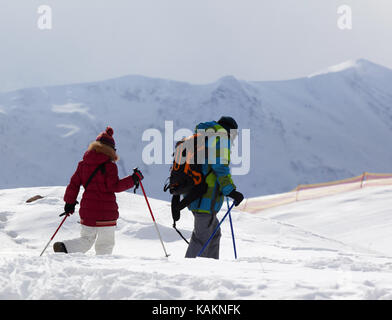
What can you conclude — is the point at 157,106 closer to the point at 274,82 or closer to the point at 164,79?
the point at 164,79

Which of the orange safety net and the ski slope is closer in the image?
the ski slope

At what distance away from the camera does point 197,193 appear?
14.4 feet

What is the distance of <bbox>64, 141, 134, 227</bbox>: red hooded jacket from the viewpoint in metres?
4.62

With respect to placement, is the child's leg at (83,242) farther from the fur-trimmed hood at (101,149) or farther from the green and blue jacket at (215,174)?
the green and blue jacket at (215,174)

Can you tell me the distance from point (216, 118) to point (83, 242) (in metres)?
92.0

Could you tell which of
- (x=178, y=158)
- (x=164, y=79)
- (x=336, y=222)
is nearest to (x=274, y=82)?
(x=164, y=79)

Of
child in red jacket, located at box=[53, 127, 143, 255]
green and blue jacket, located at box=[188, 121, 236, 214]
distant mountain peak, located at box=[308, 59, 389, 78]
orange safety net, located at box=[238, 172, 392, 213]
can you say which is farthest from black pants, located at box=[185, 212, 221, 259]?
distant mountain peak, located at box=[308, 59, 389, 78]

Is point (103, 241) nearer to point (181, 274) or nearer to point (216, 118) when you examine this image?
point (181, 274)

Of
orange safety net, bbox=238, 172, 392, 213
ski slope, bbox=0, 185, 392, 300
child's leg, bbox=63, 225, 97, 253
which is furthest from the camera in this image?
orange safety net, bbox=238, 172, 392, 213

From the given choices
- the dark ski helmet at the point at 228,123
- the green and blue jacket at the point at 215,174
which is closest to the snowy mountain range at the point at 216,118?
the dark ski helmet at the point at 228,123

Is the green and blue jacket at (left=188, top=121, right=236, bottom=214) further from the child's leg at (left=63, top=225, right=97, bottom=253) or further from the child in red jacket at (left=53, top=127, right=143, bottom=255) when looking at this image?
the child's leg at (left=63, top=225, right=97, bottom=253)

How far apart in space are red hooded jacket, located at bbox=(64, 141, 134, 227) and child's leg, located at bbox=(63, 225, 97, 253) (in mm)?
86
